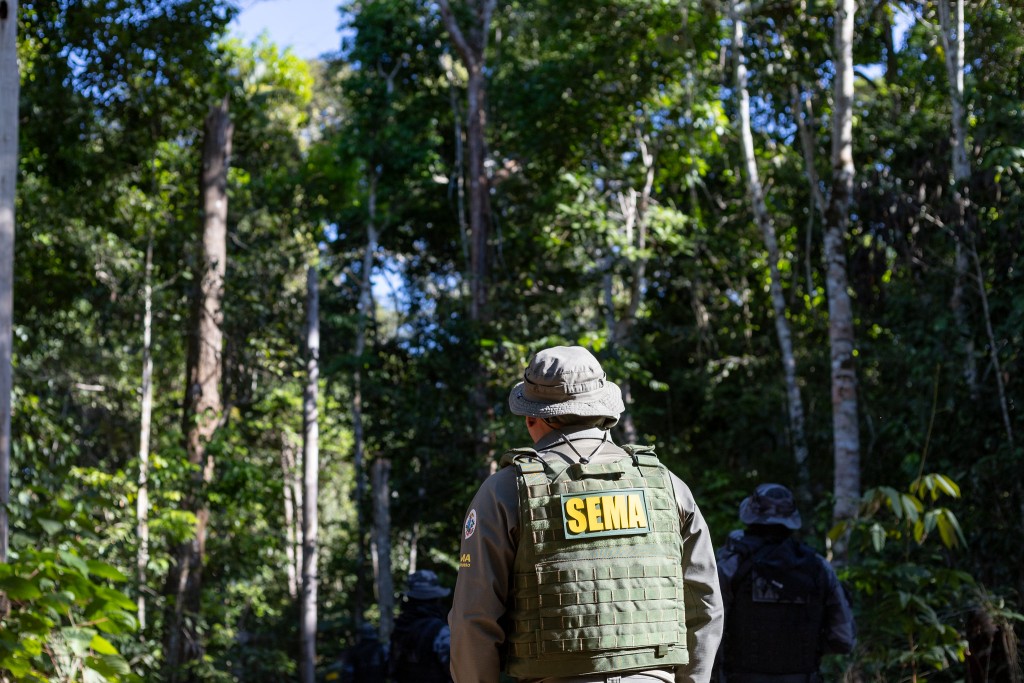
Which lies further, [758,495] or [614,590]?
[758,495]

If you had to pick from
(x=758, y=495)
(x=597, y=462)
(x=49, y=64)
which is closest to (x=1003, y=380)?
(x=758, y=495)

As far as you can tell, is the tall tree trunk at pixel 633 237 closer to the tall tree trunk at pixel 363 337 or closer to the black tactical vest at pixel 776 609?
the tall tree trunk at pixel 363 337

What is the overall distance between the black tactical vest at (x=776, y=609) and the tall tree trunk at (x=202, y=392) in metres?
8.75

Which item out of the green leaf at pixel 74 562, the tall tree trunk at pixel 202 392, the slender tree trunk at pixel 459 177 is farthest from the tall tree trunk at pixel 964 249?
the tall tree trunk at pixel 202 392

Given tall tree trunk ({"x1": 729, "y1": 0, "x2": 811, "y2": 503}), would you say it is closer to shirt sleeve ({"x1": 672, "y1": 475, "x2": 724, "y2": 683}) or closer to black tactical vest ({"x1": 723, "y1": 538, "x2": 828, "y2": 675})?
black tactical vest ({"x1": 723, "y1": 538, "x2": 828, "y2": 675})

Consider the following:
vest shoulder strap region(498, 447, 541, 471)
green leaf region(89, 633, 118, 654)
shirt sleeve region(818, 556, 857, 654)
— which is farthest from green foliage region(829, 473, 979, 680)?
green leaf region(89, 633, 118, 654)

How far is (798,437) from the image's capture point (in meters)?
13.4

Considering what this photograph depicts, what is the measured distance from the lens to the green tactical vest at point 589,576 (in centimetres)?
249

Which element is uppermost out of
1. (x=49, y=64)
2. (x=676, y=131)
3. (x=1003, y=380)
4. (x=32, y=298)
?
(x=676, y=131)

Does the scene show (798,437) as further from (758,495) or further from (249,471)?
(758,495)

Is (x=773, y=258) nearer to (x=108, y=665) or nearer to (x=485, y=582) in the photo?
(x=108, y=665)

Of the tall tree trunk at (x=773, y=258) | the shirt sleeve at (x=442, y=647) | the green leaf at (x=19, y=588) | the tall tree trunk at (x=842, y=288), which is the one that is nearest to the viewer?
the green leaf at (x=19, y=588)

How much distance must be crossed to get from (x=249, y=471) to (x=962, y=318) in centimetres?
832

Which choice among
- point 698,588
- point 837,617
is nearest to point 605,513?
point 698,588
